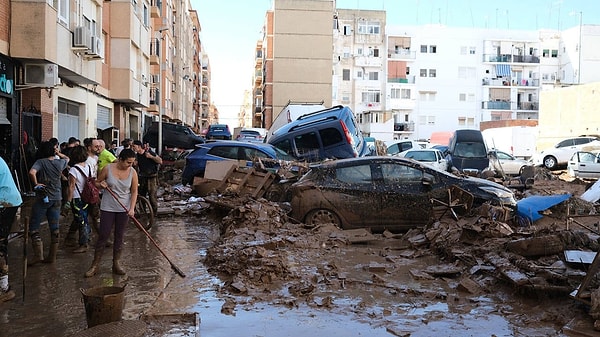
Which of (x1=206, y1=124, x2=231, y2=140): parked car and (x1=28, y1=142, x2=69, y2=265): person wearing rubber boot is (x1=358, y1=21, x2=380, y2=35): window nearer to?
(x1=206, y1=124, x2=231, y2=140): parked car

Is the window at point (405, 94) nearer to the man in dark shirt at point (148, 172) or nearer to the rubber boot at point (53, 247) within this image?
the man in dark shirt at point (148, 172)

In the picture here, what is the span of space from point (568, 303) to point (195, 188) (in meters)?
11.4

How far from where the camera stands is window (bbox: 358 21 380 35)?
64625 mm

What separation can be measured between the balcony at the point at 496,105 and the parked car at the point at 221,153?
54.6 m

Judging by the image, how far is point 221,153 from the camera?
655 inches

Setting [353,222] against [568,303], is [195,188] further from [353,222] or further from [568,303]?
[568,303]

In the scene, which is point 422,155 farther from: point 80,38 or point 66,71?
point 66,71

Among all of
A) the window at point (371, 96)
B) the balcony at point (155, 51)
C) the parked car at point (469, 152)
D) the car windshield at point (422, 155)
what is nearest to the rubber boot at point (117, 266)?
the car windshield at point (422, 155)

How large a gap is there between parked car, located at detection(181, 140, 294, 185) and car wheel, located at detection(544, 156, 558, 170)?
828 inches

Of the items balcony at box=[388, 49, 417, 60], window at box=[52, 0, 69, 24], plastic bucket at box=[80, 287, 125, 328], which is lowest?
plastic bucket at box=[80, 287, 125, 328]

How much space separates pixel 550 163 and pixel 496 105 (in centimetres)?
3651

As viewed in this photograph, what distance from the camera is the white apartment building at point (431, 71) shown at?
6397cm

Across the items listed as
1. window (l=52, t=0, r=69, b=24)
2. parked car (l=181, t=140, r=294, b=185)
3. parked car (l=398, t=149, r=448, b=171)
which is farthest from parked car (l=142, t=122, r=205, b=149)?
window (l=52, t=0, r=69, b=24)

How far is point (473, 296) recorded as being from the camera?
20.2 ft
